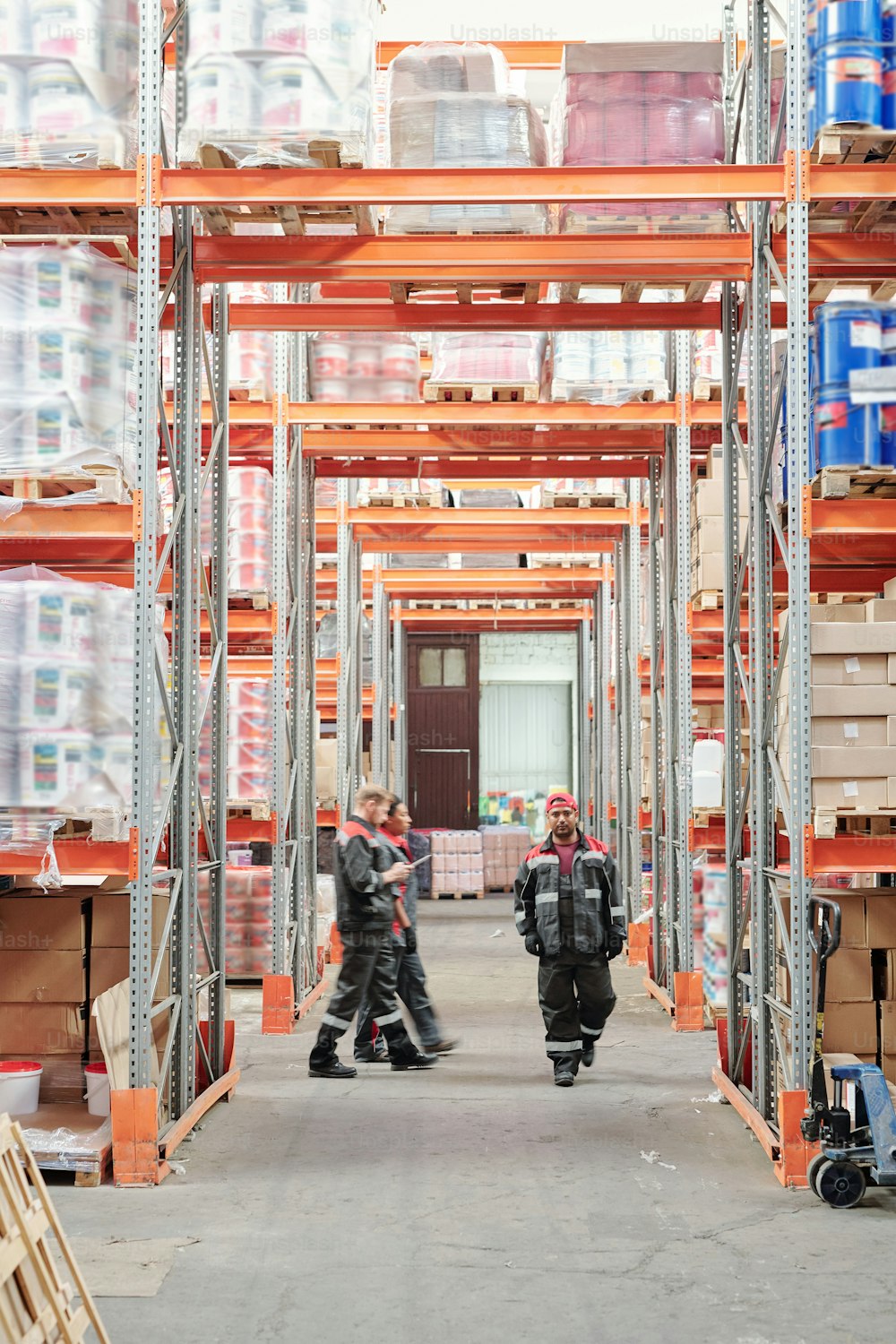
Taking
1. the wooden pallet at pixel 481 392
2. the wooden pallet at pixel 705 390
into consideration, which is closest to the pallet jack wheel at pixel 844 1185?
the wooden pallet at pixel 481 392

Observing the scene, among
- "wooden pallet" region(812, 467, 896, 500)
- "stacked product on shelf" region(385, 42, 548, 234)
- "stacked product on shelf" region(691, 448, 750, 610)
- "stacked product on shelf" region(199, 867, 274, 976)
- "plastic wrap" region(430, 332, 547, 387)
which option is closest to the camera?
"wooden pallet" region(812, 467, 896, 500)

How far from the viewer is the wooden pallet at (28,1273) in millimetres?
3699

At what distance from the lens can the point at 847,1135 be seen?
629cm

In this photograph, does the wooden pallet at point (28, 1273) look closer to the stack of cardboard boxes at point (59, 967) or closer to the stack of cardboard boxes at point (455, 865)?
the stack of cardboard boxes at point (59, 967)

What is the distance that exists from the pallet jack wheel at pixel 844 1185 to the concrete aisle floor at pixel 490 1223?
0.06 metres

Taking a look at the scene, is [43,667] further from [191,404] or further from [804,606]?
[804,606]

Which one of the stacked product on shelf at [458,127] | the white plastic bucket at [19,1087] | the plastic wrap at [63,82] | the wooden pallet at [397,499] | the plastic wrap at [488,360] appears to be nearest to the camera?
the plastic wrap at [63,82]

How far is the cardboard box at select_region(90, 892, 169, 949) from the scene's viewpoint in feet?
24.8

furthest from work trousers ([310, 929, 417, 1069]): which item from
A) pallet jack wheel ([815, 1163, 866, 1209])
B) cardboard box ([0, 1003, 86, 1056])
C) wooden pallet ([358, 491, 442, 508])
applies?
wooden pallet ([358, 491, 442, 508])

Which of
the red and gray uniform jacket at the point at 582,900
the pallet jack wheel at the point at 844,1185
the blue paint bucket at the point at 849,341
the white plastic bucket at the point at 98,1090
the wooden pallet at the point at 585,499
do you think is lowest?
the pallet jack wheel at the point at 844,1185

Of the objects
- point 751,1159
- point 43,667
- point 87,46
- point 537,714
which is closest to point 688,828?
point 751,1159

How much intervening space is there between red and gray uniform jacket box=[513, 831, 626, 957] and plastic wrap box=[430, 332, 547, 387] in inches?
144

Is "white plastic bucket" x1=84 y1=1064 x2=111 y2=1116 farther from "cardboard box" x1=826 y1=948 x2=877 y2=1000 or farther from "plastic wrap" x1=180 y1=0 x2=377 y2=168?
"plastic wrap" x1=180 y1=0 x2=377 y2=168

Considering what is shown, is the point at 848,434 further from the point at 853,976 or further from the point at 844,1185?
the point at 844,1185
